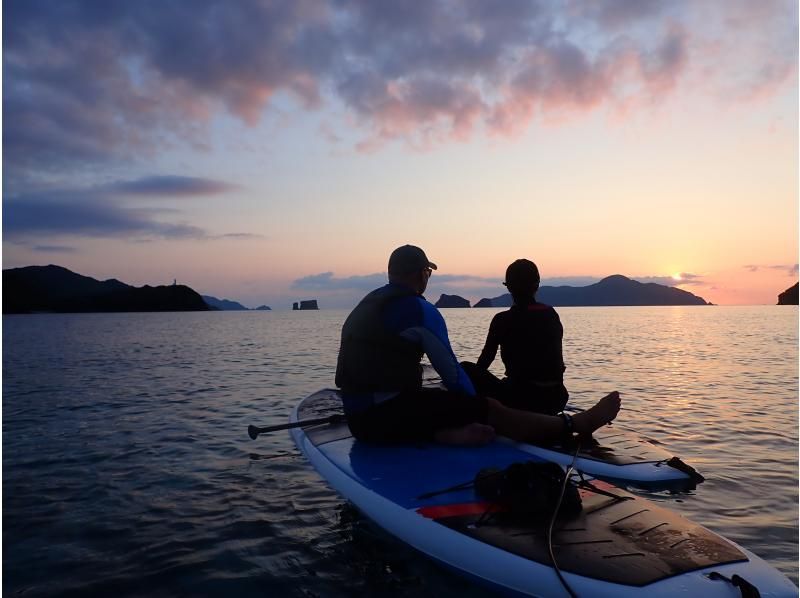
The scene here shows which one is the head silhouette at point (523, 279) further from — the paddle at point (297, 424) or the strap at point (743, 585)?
the strap at point (743, 585)

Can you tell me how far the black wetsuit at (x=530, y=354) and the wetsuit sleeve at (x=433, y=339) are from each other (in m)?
1.45

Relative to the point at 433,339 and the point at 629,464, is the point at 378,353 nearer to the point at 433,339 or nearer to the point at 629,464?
the point at 433,339

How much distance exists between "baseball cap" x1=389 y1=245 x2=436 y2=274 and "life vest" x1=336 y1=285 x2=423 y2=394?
0.23 m

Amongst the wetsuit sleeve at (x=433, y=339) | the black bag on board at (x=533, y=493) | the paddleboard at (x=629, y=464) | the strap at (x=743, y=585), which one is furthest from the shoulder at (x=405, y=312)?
the strap at (x=743, y=585)

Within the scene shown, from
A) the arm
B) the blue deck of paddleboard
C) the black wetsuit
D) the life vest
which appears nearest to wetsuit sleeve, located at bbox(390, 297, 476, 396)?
the arm

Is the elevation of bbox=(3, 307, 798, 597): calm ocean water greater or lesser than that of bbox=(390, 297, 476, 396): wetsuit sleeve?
lesser

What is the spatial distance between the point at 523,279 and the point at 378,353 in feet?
8.74

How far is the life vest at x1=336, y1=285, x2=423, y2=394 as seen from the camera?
6.64 meters

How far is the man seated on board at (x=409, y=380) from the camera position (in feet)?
21.6

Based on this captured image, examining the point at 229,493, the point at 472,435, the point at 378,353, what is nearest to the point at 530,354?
the point at 472,435

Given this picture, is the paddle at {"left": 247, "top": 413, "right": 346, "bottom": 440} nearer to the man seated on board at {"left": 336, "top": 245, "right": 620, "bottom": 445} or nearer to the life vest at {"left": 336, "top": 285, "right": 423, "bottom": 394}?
the man seated on board at {"left": 336, "top": 245, "right": 620, "bottom": 445}

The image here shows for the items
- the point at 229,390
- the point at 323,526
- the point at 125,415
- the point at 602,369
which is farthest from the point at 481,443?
the point at 602,369

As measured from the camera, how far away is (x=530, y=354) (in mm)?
7977

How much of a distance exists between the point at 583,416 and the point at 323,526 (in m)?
3.73
